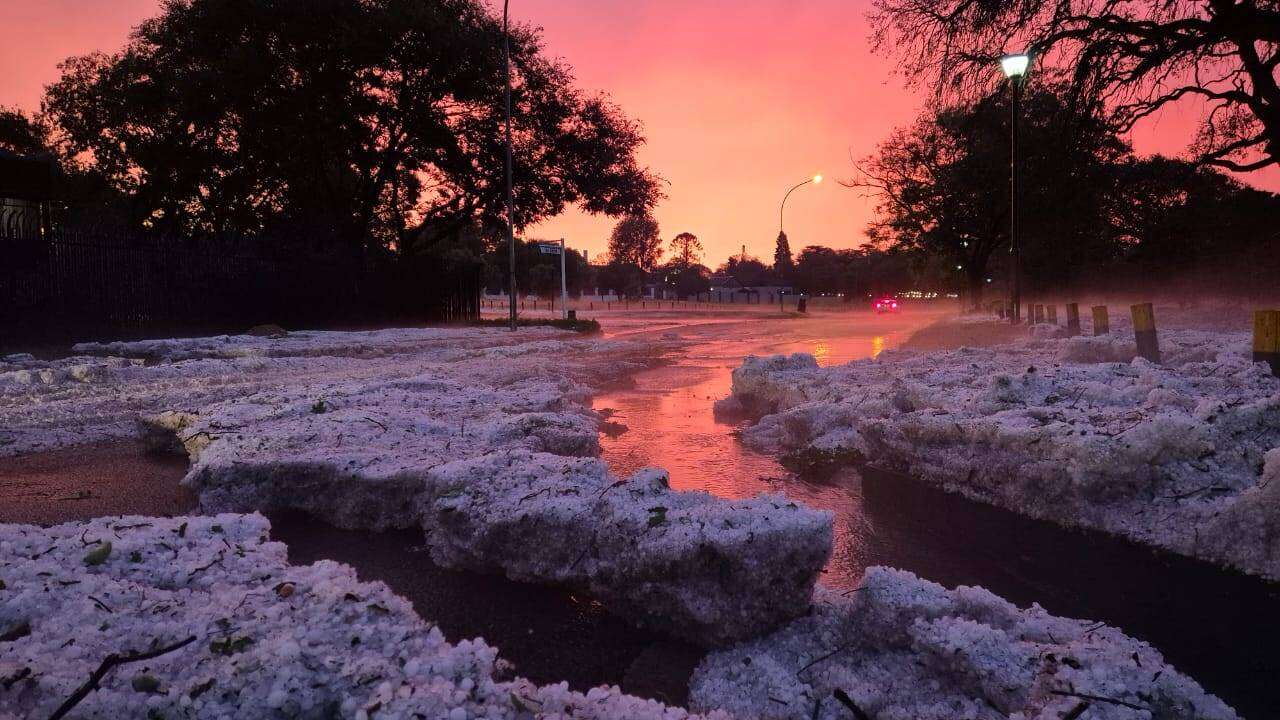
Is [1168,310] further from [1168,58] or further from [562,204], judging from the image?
[562,204]

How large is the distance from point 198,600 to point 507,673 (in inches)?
33.9

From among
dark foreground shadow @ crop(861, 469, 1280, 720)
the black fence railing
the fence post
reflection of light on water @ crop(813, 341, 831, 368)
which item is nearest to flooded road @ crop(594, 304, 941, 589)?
dark foreground shadow @ crop(861, 469, 1280, 720)

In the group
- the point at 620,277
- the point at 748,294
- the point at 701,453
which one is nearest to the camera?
the point at 701,453

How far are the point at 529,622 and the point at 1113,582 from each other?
7.10 ft

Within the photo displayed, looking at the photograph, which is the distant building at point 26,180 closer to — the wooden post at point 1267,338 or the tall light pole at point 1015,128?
the tall light pole at point 1015,128

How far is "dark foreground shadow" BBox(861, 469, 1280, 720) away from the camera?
199 cm

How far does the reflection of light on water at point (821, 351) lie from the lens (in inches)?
440

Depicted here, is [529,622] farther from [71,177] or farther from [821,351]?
[71,177]

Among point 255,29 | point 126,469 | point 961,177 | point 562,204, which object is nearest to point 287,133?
point 255,29

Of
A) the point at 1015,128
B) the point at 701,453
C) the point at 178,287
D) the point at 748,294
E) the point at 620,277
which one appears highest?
the point at 620,277

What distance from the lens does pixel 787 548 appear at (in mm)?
2092

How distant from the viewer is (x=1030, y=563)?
2703 mm

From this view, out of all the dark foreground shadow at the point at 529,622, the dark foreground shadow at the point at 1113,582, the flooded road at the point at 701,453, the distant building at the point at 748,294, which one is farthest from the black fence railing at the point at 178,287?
the distant building at the point at 748,294

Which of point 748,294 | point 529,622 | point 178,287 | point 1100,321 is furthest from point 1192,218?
point 748,294
